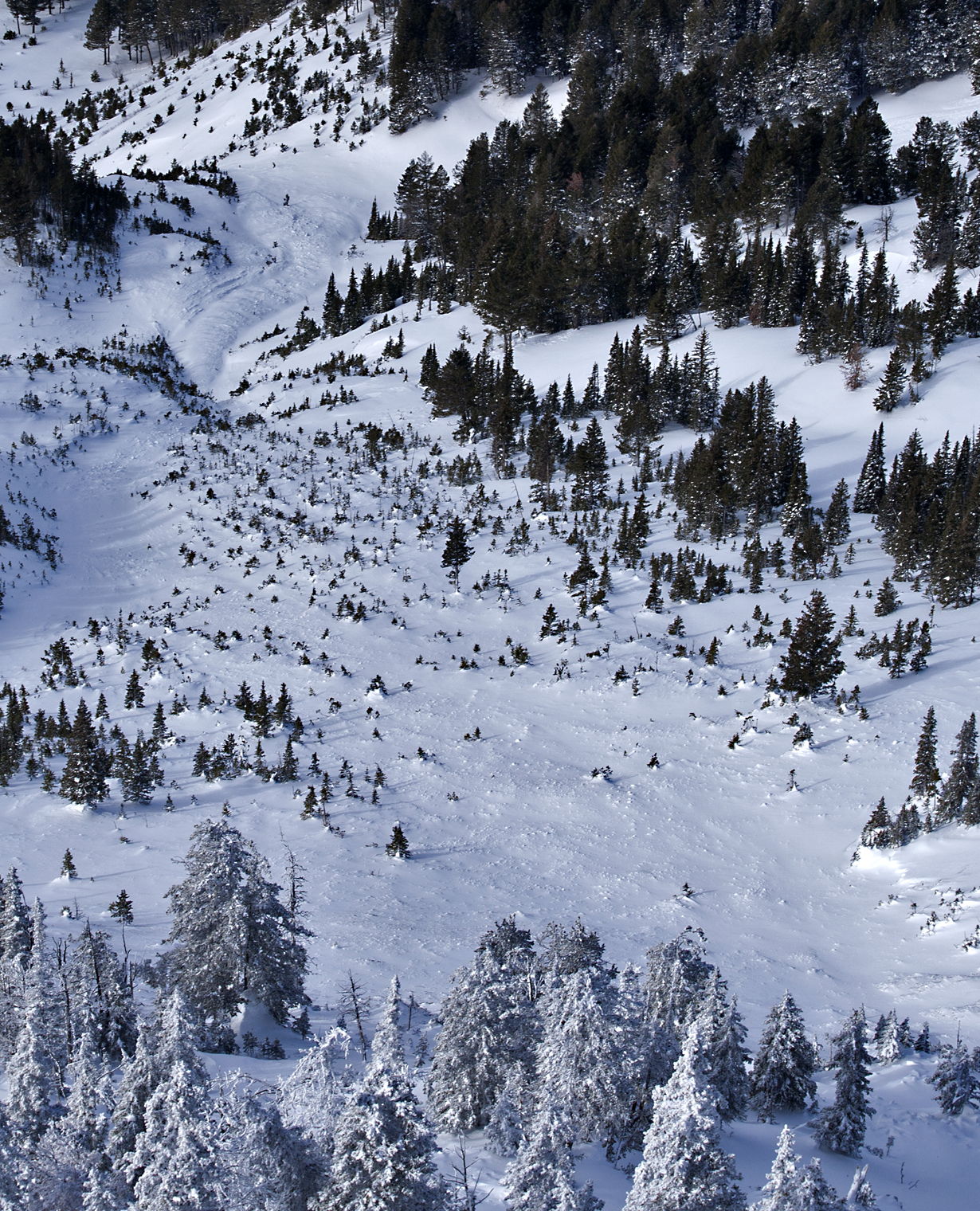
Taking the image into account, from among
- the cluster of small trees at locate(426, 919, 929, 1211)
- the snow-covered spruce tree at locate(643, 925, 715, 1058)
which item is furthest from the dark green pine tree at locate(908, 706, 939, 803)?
the snow-covered spruce tree at locate(643, 925, 715, 1058)

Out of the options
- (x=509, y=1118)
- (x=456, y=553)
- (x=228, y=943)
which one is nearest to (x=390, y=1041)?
(x=509, y=1118)

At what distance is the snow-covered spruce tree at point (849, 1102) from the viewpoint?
12883mm

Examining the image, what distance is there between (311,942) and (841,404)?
44.8 m

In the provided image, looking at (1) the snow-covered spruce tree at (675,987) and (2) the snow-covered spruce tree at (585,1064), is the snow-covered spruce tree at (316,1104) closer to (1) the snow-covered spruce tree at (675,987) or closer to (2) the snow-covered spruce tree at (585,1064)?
(2) the snow-covered spruce tree at (585,1064)

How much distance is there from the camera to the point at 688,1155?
31.3 feet

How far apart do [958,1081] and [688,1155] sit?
7.49 m

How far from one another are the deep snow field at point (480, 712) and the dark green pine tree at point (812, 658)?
0.94 metres

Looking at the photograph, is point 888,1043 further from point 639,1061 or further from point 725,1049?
point 639,1061

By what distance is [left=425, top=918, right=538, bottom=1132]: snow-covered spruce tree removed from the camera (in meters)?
Answer: 13.5

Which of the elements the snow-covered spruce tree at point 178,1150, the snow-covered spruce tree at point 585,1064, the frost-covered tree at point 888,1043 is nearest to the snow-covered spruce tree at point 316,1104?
the snow-covered spruce tree at point 178,1150

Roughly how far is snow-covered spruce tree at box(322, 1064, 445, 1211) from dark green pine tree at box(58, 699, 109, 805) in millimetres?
17587

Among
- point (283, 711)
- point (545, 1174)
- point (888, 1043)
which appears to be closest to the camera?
point (545, 1174)

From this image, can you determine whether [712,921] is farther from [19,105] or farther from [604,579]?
[19,105]

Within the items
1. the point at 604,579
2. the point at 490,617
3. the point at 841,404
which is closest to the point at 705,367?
the point at 841,404
